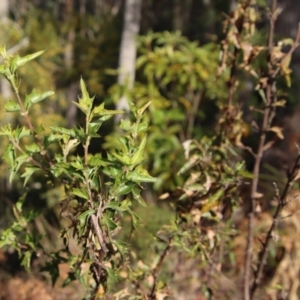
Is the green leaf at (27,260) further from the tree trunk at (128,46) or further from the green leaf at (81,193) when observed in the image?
the tree trunk at (128,46)

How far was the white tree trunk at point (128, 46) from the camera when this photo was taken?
5484mm

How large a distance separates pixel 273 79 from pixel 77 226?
109 cm

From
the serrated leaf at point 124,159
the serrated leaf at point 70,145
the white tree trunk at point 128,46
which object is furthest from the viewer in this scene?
the white tree trunk at point 128,46

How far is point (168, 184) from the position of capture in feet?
15.6

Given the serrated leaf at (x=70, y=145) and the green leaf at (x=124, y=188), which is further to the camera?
the serrated leaf at (x=70, y=145)

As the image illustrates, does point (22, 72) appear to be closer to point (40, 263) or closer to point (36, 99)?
point (40, 263)

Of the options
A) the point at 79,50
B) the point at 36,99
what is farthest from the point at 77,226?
the point at 79,50

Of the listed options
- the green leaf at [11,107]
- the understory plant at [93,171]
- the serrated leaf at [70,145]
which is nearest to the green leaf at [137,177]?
the understory plant at [93,171]

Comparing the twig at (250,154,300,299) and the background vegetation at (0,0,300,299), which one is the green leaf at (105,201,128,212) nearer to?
the background vegetation at (0,0,300,299)

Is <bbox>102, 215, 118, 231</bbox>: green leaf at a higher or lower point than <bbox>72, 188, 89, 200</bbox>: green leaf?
lower

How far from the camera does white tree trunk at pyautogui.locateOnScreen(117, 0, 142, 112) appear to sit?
5.48 metres

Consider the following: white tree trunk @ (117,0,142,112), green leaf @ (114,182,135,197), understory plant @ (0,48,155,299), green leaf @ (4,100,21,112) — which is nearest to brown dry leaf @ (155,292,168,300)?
understory plant @ (0,48,155,299)

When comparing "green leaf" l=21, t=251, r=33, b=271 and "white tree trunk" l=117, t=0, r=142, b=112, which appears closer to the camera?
"green leaf" l=21, t=251, r=33, b=271

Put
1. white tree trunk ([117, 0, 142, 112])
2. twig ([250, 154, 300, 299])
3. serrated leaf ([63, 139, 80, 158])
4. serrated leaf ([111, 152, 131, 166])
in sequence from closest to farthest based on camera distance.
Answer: serrated leaf ([111, 152, 131, 166]), serrated leaf ([63, 139, 80, 158]), twig ([250, 154, 300, 299]), white tree trunk ([117, 0, 142, 112])
